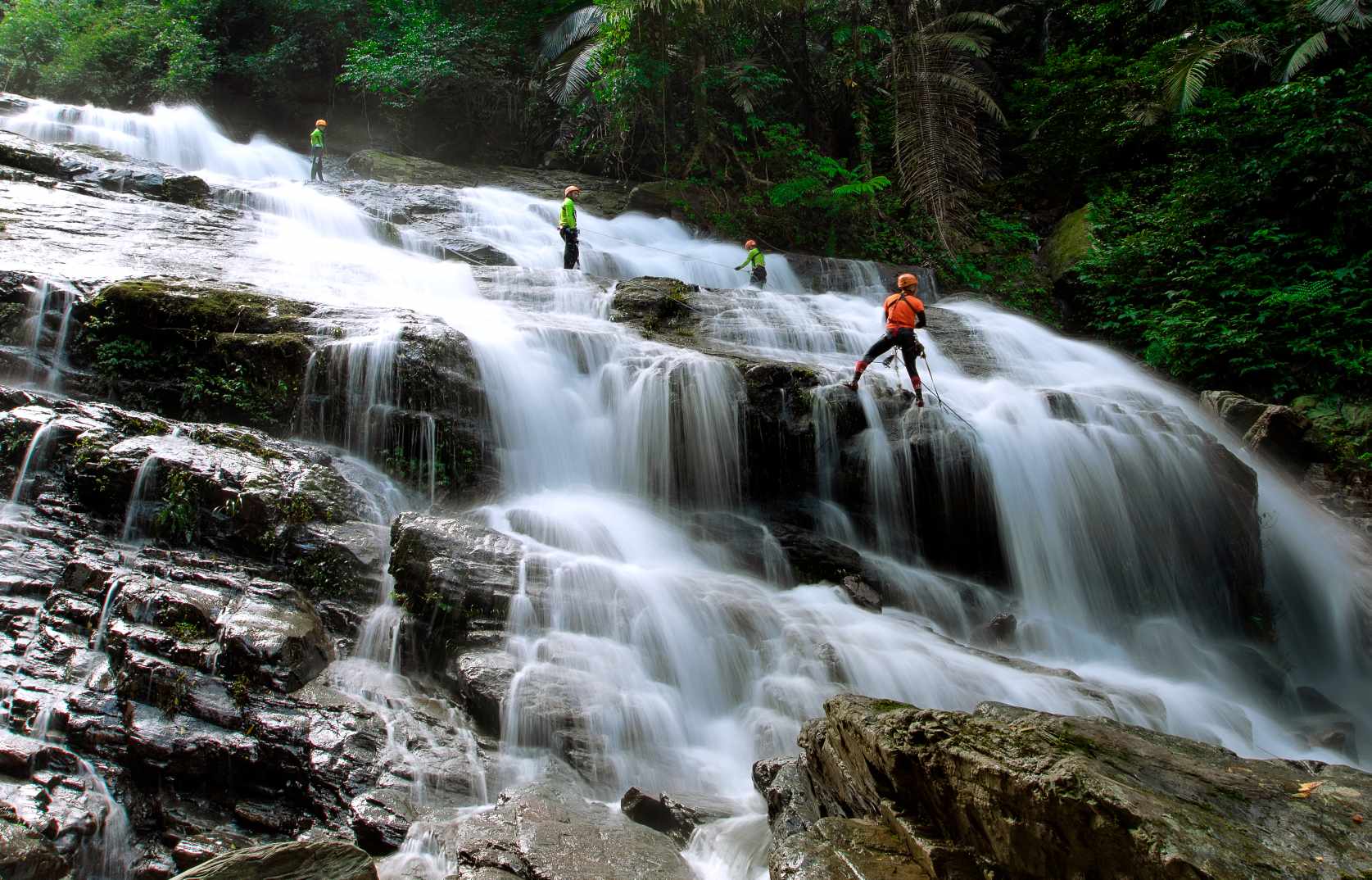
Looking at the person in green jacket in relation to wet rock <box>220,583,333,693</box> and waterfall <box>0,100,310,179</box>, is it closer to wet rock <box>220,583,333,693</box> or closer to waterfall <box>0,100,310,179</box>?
wet rock <box>220,583,333,693</box>

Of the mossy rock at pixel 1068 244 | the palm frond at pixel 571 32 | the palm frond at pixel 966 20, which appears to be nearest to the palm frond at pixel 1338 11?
the mossy rock at pixel 1068 244

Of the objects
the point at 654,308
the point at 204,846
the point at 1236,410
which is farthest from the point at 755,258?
the point at 204,846

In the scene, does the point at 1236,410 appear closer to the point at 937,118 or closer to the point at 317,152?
the point at 937,118

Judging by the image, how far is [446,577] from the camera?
215 inches

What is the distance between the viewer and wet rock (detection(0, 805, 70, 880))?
321 cm

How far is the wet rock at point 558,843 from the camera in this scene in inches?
136

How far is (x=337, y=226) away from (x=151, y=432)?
793cm

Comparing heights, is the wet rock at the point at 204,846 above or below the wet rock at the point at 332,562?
below

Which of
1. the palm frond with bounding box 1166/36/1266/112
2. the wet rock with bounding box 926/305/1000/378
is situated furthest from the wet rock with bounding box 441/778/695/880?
the palm frond with bounding box 1166/36/1266/112

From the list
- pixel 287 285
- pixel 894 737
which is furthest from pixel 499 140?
pixel 894 737

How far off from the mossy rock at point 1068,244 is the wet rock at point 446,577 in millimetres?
13679

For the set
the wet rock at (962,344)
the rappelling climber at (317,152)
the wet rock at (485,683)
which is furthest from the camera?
the rappelling climber at (317,152)

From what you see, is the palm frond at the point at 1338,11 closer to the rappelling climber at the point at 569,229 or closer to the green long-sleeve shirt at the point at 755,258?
the green long-sleeve shirt at the point at 755,258

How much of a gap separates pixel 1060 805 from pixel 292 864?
2932 millimetres
